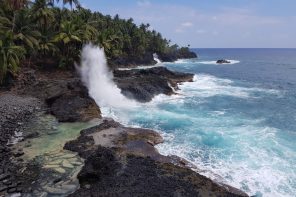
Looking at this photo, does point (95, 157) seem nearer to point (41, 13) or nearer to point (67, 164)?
point (67, 164)

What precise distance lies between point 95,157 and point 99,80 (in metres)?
24.0

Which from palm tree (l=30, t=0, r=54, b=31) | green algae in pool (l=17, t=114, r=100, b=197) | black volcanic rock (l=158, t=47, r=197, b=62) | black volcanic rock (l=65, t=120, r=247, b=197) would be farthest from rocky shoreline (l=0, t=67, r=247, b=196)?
black volcanic rock (l=158, t=47, r=197, b=62)

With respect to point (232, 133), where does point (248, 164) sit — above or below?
above

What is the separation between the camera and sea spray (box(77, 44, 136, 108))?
129 ft

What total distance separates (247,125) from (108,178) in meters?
18.2

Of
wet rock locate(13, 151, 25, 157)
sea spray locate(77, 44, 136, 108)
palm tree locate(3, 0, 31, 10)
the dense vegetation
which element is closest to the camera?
wet rock locate(13, 151, 25, 157)

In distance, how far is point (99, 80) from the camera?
140ft

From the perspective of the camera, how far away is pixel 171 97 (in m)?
44.9

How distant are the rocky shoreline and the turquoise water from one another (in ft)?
6.32

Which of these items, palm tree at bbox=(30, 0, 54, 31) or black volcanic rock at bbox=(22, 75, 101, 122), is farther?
palm tree at bbox=(30, 0, 54, 31)

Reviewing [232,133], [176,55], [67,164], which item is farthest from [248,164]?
[176,55]

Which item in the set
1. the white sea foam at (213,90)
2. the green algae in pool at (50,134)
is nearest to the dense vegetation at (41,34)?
the green algae in pool at (50,134)

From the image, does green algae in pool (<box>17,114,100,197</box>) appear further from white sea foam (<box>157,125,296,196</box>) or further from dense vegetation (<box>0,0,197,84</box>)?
dense vegetation (<box>0,0,197,84</box>)

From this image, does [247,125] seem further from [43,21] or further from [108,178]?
[43,21]
